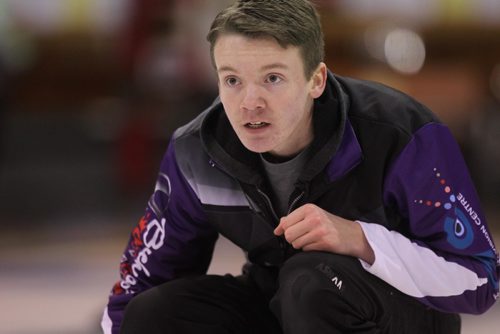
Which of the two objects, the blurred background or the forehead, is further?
the blurred background

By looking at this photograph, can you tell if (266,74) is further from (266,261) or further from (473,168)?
(473,168)

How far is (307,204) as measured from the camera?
1.69 meters

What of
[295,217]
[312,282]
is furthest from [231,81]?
[312,282]

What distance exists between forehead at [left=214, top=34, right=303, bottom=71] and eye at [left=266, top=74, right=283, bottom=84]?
0.08 feet

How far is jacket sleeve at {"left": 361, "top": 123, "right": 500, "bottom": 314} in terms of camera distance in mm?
1691

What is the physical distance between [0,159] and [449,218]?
4.40 m

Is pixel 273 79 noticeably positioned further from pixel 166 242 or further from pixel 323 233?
pixel 166 242

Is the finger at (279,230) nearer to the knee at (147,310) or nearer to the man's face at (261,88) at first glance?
the man's face at (261,88)

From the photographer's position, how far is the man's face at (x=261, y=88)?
5.53 ft

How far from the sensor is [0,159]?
5.74m

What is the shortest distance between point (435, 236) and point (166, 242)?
0.52 metres

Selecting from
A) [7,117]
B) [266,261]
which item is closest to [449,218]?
[266,261]

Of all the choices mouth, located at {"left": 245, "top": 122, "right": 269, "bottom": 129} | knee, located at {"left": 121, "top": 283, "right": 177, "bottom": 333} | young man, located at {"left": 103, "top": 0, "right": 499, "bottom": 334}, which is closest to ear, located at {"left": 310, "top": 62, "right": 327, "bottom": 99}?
young man, located at {"left": 103, "top": 0, "right": 499, "bottom": 334}

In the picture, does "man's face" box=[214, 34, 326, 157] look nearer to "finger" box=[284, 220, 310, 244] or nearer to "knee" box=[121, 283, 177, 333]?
"finger" box=[284, 220, 310, 244]
